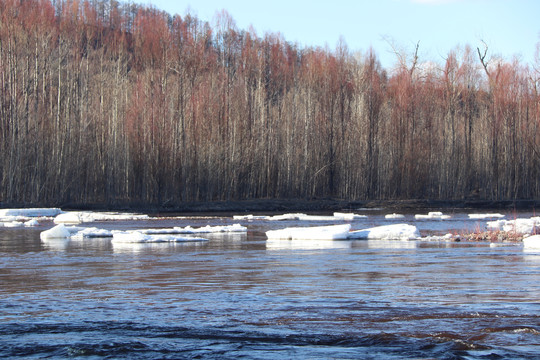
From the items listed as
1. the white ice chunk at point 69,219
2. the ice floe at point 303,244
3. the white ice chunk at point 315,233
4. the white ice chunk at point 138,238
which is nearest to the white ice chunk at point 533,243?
the ice floe at point 303,244

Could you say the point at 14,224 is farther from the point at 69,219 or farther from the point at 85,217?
the point at 85,217

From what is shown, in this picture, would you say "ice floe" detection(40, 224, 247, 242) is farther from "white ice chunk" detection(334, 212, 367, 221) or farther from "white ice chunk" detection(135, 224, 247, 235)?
"white ice chunk" detection(334, 212, 367, 221)

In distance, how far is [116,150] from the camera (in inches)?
1484

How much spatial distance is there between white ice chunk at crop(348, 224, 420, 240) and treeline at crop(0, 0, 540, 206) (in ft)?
66.3

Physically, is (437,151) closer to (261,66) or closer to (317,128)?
(317,128)

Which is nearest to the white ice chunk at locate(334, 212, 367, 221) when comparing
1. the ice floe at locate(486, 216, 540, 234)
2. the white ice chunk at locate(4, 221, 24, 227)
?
the ice floe at locate(486, 216, 540, 234)

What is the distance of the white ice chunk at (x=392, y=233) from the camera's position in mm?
19281

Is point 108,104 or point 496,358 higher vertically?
point 108,104

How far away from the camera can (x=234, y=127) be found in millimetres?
42062

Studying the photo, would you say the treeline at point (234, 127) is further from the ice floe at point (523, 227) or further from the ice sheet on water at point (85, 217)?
the ice floe at point (523, 227)

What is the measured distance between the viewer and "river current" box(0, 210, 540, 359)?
22.9ft

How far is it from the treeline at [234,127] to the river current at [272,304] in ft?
74.3

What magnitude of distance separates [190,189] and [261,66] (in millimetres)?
13023

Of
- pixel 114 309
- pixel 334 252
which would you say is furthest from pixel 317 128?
pixel 114 309
